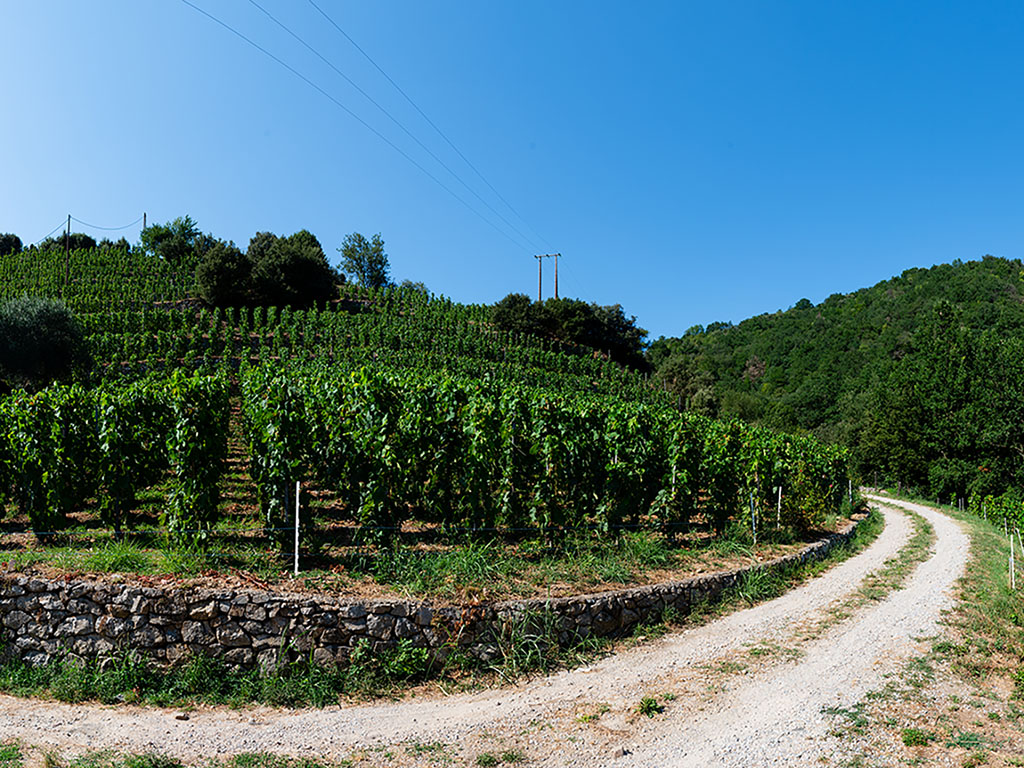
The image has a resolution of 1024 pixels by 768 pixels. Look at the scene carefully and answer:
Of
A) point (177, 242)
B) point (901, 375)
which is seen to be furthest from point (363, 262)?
point (901, 375)

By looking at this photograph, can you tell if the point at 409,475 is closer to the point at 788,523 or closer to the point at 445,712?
the point at 445,712

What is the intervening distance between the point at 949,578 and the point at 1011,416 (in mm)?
36485

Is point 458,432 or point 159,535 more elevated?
point 458,432

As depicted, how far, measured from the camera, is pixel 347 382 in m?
10.8

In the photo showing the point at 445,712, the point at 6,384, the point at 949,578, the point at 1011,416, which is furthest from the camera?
the point at 1011,416

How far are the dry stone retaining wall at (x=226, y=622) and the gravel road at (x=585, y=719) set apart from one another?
0.62 meters

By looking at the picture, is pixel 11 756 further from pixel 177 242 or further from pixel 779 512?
pixel 177 242

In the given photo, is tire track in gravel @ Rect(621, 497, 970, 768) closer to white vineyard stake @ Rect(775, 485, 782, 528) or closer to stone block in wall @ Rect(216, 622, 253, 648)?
white vineyard stake @ Rect(775, 485, 782, 528)

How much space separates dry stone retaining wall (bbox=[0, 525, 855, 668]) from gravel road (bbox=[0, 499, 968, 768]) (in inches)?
24.4

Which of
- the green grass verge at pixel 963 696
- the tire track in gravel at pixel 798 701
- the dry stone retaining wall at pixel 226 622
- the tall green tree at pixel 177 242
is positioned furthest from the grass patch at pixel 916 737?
the tall green tree at pixel 177 242

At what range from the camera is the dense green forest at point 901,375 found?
130 ft

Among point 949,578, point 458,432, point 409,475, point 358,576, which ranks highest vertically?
point 458,432

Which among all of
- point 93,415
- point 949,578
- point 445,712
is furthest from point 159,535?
point 949,578

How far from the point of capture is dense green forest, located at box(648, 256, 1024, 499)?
130 ft
